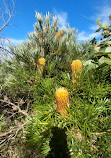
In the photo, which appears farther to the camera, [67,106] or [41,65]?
[41,65]

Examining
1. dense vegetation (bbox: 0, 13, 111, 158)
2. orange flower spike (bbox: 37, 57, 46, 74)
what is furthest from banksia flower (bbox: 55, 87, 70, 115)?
orange flower spike (bbox: 37, 57, 46, 74)

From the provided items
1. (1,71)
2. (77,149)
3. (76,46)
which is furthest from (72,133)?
(1,71)

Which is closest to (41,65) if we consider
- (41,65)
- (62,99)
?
(41,65)

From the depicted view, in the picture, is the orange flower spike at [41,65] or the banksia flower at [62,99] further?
the orange flower spike at [41,65]

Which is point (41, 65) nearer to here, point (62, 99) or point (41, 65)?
point (41, 65)

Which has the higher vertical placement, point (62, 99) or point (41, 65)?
point (41, 65)

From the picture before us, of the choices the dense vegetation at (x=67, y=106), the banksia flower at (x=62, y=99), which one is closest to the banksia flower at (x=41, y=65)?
the dense vegetation at (x=67, y=106)

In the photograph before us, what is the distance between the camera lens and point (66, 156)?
1.02 ft

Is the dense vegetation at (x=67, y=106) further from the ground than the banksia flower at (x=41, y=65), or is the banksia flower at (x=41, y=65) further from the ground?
the banksia flower at (x=41, y=65)

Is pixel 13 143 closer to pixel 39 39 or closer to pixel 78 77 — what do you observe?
pixel 78 77

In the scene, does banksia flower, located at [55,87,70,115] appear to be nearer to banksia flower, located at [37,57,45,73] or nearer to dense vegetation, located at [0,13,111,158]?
dense vegetation, located at [0,13,111,158]

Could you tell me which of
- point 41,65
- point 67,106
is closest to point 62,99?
point 67,106

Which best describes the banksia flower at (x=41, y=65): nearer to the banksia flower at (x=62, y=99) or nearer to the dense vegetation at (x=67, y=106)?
the dense vegetation at (x=67, y=106)

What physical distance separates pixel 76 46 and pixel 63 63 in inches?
7.0
